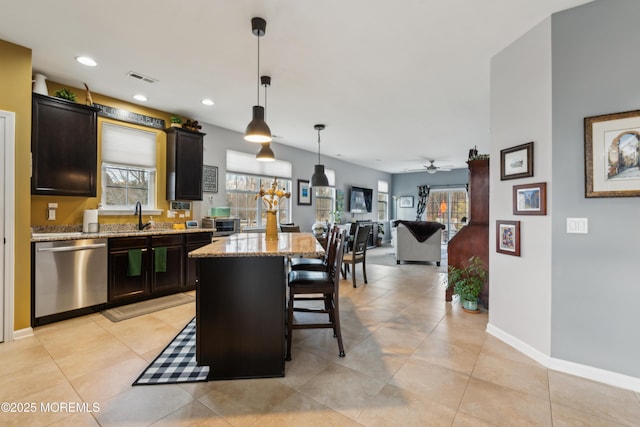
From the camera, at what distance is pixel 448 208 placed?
10.2 m

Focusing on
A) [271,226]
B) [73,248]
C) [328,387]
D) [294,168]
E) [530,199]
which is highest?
[294,168]

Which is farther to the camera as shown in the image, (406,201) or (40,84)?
(406,201)

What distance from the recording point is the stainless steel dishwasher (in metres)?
2.94

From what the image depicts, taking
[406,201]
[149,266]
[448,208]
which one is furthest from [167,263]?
[448,208]

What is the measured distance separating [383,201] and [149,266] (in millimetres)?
8725

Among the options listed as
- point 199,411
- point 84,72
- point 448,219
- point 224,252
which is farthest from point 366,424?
point 448,219

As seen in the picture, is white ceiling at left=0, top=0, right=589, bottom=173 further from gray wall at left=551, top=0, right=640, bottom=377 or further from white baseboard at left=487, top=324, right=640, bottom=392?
white baseboard at left=487, top=324, right=640, bottom=392

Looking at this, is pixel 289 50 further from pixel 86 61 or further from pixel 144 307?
pixel 144 307

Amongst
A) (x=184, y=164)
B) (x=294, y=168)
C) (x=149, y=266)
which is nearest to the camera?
(x=149, y=266)

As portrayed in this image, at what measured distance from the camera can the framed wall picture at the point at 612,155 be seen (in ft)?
6.31

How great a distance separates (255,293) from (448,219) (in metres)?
9.69

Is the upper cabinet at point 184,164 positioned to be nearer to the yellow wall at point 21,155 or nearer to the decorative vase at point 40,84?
the decorative vase at point 40,84

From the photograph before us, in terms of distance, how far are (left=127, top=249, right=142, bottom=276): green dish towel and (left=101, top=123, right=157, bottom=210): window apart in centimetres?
82

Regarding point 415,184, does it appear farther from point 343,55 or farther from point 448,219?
point 343,55
